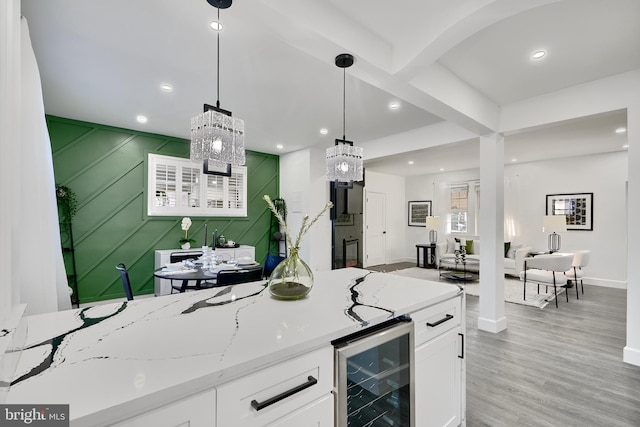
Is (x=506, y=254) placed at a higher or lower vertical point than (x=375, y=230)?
lower

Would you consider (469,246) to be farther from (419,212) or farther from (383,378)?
(383,378)

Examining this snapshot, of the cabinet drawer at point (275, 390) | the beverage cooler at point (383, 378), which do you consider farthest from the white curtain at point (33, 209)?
the beverage cooler at point (383, 378)

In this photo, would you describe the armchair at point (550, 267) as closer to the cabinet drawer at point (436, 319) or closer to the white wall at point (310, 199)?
the white wall at point (310, 199)

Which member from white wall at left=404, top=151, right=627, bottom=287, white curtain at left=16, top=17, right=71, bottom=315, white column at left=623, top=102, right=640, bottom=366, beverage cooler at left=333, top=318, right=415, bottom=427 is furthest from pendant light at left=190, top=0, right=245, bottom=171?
white wall at left=404, top=151, right=627, bottom=287

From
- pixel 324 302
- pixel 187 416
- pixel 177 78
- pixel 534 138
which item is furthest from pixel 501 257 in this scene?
pixel 177 78

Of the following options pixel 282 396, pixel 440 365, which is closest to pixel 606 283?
pixel 440 365

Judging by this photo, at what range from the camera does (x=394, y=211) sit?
9125 millimetres

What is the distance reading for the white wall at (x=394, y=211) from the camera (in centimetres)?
873

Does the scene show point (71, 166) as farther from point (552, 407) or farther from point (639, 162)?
point (639, 162)

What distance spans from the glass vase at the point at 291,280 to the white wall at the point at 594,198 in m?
7.19

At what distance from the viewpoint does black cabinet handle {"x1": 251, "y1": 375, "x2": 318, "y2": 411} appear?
869 millimetres

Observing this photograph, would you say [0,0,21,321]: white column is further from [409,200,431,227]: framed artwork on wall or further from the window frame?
[409,200,431,227]: framed artwork on wall

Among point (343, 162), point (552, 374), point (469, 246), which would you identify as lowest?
point (552, 374)

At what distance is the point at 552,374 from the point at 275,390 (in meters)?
2.80
